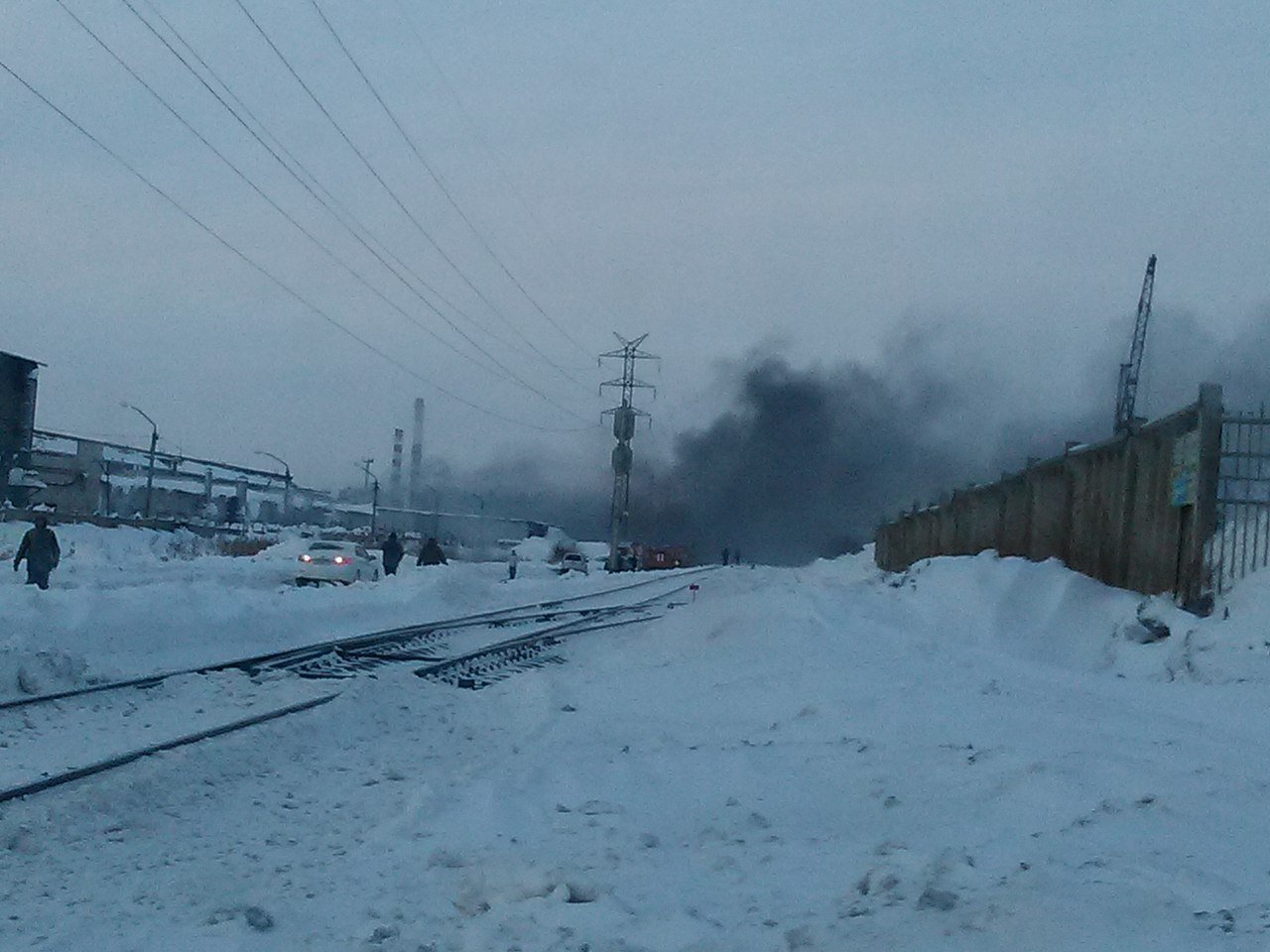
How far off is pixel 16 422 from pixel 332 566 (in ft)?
89.9

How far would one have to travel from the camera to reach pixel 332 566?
3584 centimetres

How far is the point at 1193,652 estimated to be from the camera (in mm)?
11383

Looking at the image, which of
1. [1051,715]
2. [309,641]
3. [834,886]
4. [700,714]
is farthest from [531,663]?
[834,886]

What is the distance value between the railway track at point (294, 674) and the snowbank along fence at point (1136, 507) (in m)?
7.21

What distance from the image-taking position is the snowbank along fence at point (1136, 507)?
1244 cm

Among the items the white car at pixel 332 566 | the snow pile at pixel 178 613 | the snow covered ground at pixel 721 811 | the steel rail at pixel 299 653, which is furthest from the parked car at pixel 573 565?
the snow covered ground at pixel 721 811

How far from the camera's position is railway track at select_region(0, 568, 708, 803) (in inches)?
360

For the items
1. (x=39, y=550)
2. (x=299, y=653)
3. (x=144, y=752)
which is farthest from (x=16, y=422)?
(x=144, y=752)

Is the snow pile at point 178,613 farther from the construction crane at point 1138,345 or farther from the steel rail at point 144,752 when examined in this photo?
the construction crane at point 1138,345

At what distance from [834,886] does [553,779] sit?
10.9 ft

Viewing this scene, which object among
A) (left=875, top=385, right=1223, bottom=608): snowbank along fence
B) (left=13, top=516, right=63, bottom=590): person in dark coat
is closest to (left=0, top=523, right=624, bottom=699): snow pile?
(left=13, top=516, right=63, bottom=590): person in dark coat

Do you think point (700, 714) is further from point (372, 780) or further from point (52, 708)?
point (52, 708)

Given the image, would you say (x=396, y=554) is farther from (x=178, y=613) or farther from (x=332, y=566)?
(x=178, y=613)

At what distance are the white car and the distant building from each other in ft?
79.4
